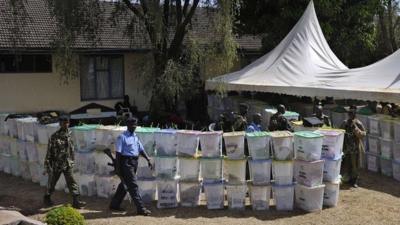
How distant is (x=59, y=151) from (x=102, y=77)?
11.4 meters

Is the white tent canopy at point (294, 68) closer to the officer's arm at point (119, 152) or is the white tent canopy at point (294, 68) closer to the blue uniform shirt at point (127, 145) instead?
the blue uniform shirt at point (127, 145)

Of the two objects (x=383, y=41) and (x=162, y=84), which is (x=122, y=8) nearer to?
(x=162, y=84)

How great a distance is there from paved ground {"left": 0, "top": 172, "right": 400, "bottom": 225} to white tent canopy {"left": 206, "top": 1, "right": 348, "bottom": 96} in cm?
538

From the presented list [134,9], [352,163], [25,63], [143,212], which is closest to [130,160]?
[143,212]

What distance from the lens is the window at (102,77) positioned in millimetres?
20703

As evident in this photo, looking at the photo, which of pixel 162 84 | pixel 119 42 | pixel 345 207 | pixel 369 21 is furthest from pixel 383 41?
pixel 345 207

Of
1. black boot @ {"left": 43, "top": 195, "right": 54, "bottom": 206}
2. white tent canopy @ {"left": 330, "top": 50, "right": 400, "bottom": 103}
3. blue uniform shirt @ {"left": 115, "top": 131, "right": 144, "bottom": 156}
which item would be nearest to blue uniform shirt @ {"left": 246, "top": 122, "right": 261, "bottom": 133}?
blue uniform shirt @ {"left": 115, "top": 131, "right": 144, "bottom": 156}

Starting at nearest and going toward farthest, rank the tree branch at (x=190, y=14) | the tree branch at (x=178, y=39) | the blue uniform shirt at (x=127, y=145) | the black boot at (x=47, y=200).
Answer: the blue uniform shirt at (x=127, y=145)
the black boot at (x=47, y=200)
the tree branch at (x=190, y=14)
the tree branch at (x=178, y=39)

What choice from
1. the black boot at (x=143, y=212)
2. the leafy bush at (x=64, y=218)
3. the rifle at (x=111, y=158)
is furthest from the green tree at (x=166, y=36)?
the leafy bush at (x=64, y=218)

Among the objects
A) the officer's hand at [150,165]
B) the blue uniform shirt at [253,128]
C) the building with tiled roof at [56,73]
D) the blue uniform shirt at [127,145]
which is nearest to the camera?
the blue uniform shirt at [127,145]

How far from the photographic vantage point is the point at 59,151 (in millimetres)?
9945

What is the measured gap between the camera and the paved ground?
9023mm

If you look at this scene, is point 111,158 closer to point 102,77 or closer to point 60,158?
point 60,158

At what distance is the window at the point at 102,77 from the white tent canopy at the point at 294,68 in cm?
473
